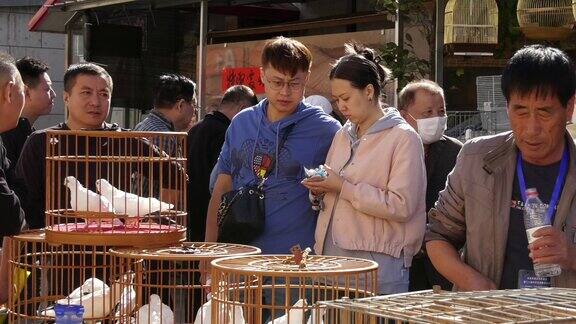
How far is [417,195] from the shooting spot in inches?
153

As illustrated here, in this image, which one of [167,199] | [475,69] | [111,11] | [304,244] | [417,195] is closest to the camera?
→ [417,195]

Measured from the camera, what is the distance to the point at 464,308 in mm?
2162

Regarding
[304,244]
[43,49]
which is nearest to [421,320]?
[304,244]

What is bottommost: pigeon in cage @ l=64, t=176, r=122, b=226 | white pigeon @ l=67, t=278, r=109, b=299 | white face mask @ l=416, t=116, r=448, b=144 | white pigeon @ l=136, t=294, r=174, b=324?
white pigeon @ l=136, t=294, r=174, b=324

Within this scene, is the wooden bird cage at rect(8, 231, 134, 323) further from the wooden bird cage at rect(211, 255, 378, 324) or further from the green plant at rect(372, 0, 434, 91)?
the green plant at rect(372, 0, 434, 91)

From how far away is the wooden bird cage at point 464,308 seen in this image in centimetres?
204

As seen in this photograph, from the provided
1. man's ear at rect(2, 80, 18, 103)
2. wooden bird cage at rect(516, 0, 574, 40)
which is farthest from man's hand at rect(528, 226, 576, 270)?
wooden bird cage at rect(516, 0, 574, 40)

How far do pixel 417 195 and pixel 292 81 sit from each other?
30.3 inches

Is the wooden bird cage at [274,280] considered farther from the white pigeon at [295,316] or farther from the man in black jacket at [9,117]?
the man in black jacket at [9,117]

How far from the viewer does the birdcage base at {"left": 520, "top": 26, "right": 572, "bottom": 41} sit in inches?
255

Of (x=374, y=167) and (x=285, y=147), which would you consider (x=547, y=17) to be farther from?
(x=374, y=167)

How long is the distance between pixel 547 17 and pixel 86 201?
3.64m

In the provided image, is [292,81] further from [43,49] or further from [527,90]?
[43,49]

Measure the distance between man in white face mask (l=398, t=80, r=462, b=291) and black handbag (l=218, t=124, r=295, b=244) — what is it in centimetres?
89
